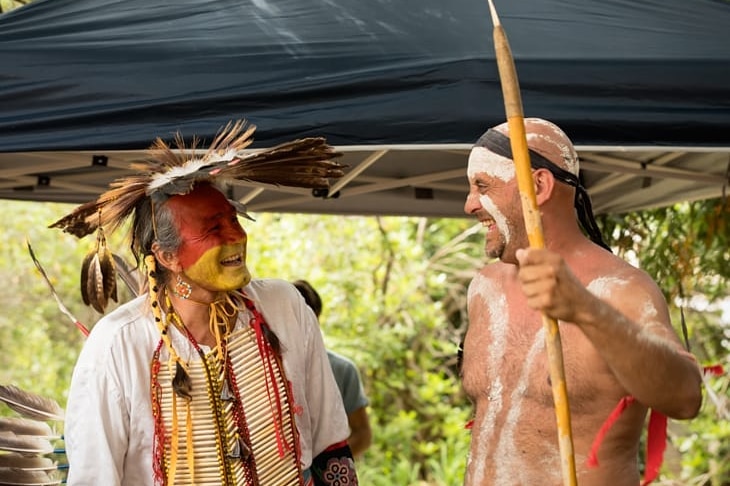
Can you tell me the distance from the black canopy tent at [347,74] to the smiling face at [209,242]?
0.71 ft

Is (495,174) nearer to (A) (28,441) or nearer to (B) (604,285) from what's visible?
(B) (604,285)

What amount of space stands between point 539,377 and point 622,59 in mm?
1150

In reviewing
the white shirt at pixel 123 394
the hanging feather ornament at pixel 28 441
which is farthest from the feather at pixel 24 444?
the white shirt at pixel 123 394

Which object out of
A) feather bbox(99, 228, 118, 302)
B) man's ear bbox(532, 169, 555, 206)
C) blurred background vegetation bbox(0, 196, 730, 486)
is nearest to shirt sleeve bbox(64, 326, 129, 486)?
feather bbox(99, 228, 118, 302)

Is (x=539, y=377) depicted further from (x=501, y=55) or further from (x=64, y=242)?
(x=64, y=242)

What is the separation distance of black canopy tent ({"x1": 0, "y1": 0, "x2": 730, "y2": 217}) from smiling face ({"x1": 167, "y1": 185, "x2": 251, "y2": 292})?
0.22m

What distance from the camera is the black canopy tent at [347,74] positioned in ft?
10.9

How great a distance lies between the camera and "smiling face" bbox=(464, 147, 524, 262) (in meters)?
2.99

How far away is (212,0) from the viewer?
376 centimetres

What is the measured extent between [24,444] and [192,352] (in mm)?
834

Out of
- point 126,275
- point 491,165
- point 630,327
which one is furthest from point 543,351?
point 126,275

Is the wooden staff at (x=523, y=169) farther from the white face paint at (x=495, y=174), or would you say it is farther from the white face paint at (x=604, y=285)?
the white face paint at (x=495, y=174)

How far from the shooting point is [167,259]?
3342 millimetres

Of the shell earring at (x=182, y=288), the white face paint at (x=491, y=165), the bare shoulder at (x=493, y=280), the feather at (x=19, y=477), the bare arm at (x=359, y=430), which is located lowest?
the bare arm at (x=359, y=430)
